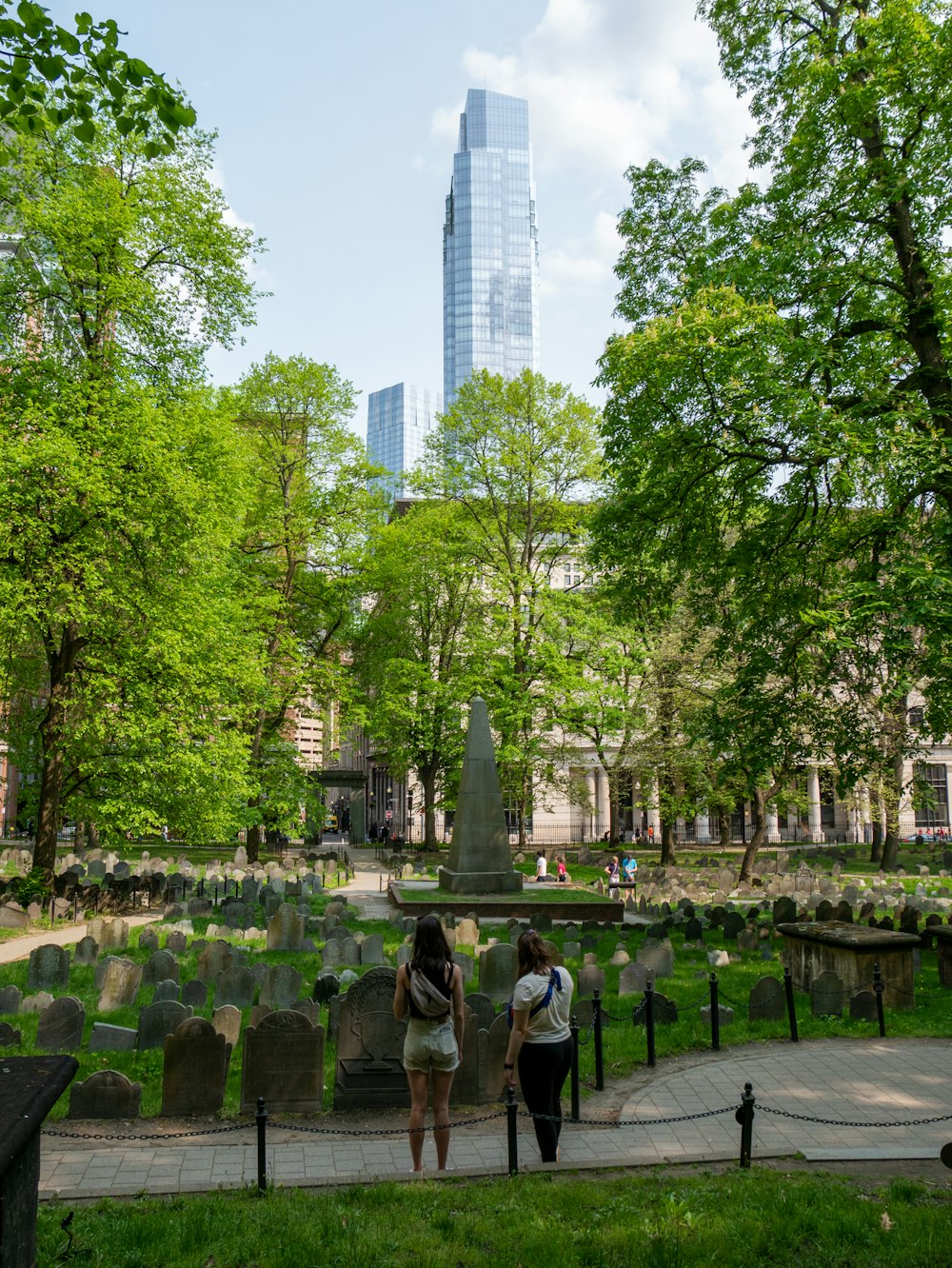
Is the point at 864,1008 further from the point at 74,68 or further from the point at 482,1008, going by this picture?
the point at 74,68

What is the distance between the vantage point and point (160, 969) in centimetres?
1197

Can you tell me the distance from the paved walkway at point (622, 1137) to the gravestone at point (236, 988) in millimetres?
2984

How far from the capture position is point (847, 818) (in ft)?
202

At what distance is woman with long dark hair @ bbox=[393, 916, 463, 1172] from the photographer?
6.29 metres

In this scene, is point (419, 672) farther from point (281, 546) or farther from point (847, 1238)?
point (847, 1238)

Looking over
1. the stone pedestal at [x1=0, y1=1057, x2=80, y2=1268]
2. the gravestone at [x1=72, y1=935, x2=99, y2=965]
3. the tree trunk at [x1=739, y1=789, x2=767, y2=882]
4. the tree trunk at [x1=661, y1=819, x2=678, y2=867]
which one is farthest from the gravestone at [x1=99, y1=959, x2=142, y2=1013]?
the tree trunk at [x1=661, y1=819, x2=678, y2=867]

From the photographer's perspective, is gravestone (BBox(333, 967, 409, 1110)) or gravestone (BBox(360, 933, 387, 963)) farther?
gravestone (BBox(360, 933, 387, 963))

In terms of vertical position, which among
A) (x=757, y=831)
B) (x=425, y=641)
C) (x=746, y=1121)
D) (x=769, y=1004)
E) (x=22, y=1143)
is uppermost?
(x=425, y=641)

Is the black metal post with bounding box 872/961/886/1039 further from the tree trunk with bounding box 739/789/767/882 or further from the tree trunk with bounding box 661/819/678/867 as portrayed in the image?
the tree trunk with bounding box 661/819/678/867

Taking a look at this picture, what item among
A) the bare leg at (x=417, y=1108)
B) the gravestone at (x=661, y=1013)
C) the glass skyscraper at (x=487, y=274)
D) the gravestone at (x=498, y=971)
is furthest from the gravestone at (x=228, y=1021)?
the glass skyscraper at (x=487, y=274)

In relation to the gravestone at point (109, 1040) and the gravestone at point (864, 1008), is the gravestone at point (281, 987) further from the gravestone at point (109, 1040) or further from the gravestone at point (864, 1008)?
the gravestone at point (864, 1008)

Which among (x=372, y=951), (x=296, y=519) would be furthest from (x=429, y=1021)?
(x=296, y=519)

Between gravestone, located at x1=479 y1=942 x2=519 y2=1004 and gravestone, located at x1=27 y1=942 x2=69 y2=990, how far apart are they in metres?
5.21

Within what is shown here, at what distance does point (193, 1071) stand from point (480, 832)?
14.6 m
